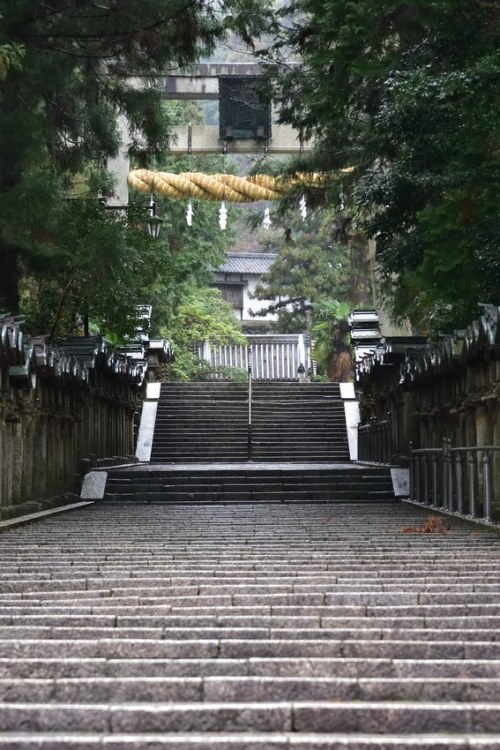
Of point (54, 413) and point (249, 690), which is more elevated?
point (54, 413)

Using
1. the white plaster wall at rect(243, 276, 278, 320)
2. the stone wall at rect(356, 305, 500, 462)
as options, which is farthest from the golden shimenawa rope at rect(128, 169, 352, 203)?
the white plaster wall at rect(243, 276, 278, 320)

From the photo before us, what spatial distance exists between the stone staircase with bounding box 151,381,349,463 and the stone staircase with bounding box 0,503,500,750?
15.9m

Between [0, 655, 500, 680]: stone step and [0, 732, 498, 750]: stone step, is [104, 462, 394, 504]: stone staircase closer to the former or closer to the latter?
[0, 655, 500, 680]: stone step

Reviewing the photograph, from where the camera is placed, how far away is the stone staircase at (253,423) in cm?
2609

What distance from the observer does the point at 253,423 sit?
2775 cm

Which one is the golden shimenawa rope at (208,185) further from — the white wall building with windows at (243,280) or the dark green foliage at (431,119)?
the white wall building with windows at (243,280)

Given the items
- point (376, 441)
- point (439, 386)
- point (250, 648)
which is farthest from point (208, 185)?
point (250, 648)

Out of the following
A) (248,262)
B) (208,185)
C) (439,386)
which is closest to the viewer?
(439,386)

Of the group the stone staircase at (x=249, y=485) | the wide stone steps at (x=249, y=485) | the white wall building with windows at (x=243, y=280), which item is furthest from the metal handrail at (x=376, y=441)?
the white wall building with windows at (x=243, y=280)

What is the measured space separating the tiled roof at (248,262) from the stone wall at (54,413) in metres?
24.8

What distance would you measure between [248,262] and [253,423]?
24001 mm

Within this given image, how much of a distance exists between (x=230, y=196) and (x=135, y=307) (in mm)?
6061

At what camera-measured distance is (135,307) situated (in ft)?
65.9

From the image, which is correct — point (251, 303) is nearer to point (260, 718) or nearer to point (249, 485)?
point (249, 485)
